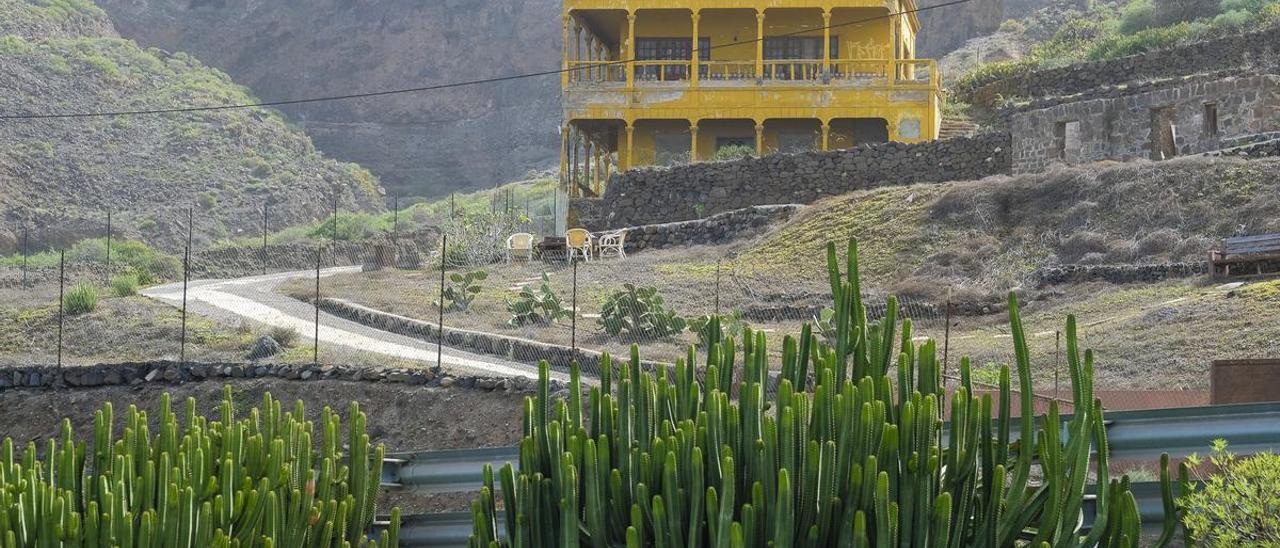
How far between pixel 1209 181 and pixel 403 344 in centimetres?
1140

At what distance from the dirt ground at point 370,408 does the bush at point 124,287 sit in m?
8.46

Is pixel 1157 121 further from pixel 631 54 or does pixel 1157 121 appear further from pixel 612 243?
pixel 631 54

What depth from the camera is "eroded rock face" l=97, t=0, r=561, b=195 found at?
77625 mm

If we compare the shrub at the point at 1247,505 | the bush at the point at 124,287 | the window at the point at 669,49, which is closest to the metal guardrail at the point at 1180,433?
the shrub at the point at 1247,505

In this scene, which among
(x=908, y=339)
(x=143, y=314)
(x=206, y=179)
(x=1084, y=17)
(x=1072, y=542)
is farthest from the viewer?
(x=1084, y=17)

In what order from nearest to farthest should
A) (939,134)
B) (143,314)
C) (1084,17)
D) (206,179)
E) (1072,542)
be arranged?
(1072,542)
(143,314)
(939,134)
(206,179)
(1084,17)

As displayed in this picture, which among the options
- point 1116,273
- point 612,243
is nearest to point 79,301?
point 612,243

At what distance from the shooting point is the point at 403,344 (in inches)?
913

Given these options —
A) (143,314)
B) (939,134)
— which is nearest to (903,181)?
(939,134)

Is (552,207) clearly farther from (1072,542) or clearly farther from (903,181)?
(1072,542)

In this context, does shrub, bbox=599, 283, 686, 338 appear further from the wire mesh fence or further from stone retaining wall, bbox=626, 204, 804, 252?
stone retaining wall, bbox=626, 204, 804, 252

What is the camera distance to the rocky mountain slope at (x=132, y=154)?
54.5m

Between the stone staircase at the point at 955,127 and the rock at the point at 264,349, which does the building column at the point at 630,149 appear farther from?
the rock at the point at 264,349

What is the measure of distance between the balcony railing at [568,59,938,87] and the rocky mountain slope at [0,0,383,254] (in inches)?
693
